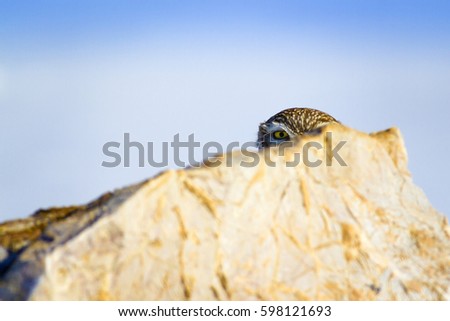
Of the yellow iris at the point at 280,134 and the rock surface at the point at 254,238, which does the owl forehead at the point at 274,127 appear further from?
the rock surface at the point at 254,238

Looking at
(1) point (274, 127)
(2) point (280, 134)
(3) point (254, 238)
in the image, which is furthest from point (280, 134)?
(3) point (254, 238)

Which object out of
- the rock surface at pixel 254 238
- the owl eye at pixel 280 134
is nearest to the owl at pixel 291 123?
the owl eye at pixel 280 134

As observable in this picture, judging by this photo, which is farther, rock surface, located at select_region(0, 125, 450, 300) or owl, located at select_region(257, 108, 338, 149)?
owl, located at select_region(257, 108, 338, 149)

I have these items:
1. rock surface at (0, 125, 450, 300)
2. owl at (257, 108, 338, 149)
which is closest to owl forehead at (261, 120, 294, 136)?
owl at (257, 108, 338, 149)

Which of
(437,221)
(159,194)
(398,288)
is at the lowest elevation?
(398,288)

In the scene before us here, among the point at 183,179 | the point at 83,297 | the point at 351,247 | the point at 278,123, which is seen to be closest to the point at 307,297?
the point at 351,247

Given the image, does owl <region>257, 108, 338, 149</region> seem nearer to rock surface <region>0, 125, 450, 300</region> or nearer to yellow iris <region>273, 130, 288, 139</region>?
yellow iris <region>273, 130, 288, 139</region>

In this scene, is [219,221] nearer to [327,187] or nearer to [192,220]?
[192,220]

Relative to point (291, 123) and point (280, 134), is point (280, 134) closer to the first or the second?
point (280, 134)
